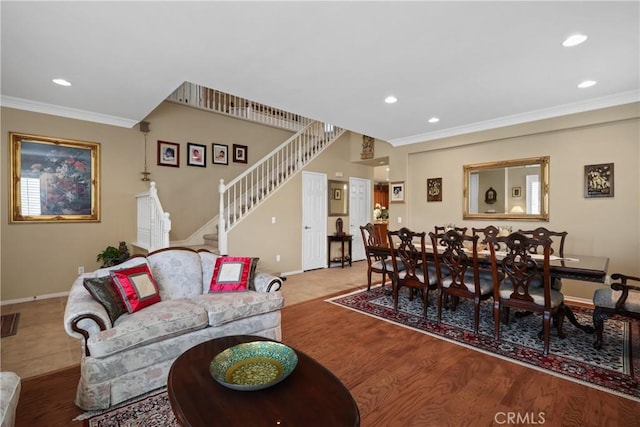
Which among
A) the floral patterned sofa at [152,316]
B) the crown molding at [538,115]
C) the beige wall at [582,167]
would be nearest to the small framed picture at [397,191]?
the crown molding at [538,115]

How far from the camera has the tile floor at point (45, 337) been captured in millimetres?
2541

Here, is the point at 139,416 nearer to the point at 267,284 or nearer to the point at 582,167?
the point at 267,284

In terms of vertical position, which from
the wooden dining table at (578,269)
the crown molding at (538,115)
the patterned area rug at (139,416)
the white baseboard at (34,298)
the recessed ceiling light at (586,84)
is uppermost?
the recessed ceiling light at (586,84)

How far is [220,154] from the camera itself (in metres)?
6.06

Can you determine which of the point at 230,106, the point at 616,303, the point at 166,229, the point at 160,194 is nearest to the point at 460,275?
the point at 616,303

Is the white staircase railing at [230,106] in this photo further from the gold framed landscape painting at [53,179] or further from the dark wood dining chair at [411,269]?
the dark wood dining chair at [411,269]

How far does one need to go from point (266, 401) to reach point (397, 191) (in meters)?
5.38

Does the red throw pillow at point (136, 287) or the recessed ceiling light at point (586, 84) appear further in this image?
the recessed ceiling light at point (586, 84)

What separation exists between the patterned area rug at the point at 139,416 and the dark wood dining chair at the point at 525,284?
2.87m

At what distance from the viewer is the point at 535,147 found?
4.50m

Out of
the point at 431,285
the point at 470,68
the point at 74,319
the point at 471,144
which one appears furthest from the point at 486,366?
the point at 471,144

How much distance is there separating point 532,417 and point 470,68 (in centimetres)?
299

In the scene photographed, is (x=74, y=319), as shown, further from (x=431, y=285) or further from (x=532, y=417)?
(x=431, y=285)

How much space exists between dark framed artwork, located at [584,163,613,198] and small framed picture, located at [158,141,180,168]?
250 inches
